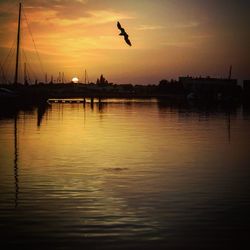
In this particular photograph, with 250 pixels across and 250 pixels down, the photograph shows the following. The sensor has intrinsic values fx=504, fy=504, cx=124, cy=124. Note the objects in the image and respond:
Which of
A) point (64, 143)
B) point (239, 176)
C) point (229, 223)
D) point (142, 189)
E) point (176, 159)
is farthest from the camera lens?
point (64, 143)

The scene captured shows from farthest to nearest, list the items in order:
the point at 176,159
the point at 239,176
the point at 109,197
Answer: the point at 176,159, the point at 239,176, the point at 109,197

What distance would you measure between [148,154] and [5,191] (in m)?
10.3

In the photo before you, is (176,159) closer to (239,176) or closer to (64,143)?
(239,176)

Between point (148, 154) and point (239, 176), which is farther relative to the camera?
point (148, 154)

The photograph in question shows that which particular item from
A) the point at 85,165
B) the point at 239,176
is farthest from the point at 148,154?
the point at 239,176

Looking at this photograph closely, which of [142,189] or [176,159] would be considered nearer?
[142,189]

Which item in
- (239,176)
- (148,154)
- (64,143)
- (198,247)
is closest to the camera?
(198,247)

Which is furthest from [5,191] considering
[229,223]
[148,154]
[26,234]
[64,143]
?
[64,143]

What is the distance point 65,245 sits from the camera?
9.80 m

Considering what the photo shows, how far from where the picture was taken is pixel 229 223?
11.4 meters

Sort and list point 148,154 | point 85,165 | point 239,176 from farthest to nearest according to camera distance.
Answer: point 148,154 → point 85,165 → point 239,176

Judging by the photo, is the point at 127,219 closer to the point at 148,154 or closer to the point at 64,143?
the point at 148,154

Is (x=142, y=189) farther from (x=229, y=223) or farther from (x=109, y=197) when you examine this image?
(x=229, y=223)

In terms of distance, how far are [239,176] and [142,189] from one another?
14.2ft
